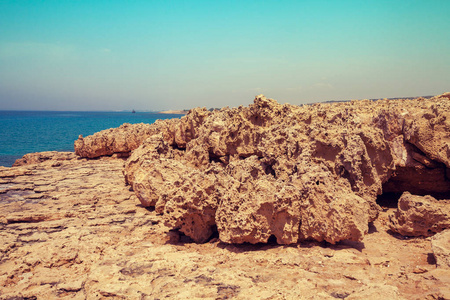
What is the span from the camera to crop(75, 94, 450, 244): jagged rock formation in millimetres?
5027

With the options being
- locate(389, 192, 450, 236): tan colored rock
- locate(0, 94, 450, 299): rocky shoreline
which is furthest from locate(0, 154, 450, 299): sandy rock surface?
locate(389, 192, 450, 236): tan colored rock

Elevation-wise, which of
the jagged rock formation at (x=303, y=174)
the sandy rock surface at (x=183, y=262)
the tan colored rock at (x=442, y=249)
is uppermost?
the jagged rock formation at (x=303, y=174)

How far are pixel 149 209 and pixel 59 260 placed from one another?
2510 mm

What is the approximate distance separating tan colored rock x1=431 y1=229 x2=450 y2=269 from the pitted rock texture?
95 cm

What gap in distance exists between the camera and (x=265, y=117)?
8.15m

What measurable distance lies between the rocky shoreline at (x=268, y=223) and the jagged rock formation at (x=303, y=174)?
0.02m

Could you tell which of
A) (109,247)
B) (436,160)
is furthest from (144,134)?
(436,160)

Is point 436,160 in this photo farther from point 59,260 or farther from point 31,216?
point 31,216

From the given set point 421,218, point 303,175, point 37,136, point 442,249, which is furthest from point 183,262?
point 37,136

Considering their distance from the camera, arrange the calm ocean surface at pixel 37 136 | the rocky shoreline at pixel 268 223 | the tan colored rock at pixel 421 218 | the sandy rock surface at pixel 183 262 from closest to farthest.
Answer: the sandy rock surface at pixel 183 262
the rocky shoreline at pixel 268 223
the tan colored rock at pixel 421 218
the calm ocean surface at pixel 37 136

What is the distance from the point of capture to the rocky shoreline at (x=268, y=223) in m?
3.98

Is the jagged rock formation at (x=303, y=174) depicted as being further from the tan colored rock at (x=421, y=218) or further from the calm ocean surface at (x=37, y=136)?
the calm ocean surface at (x=37, y=136)

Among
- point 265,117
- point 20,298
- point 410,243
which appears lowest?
point 20,298

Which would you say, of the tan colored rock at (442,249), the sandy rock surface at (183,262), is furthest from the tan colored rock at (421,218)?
the tan colored rock at (442,249)
